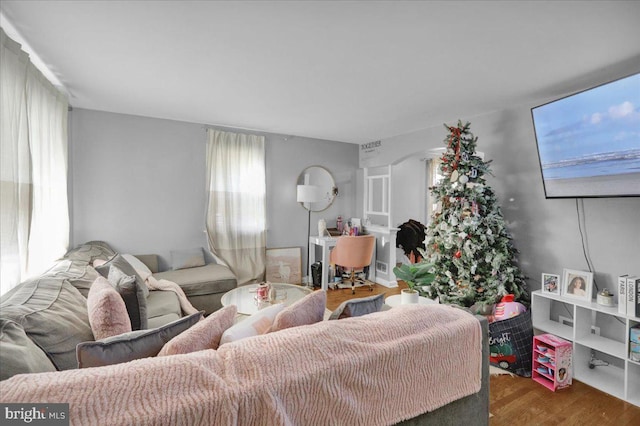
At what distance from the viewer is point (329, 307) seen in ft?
12.5

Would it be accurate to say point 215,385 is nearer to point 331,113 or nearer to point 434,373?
point 434,373

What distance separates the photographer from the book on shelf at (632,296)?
6.85 ft

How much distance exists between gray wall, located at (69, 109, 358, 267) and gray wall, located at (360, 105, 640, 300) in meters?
3.02

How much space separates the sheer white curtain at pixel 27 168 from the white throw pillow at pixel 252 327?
4.85ft

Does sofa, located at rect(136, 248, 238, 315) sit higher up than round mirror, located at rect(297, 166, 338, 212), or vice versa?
round mirror, located at rect(297, 166, 338, 212)

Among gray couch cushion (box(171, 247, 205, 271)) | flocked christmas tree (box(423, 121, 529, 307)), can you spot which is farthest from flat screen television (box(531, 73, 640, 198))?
gray couch cushion (box(171, 247, 205, 271))

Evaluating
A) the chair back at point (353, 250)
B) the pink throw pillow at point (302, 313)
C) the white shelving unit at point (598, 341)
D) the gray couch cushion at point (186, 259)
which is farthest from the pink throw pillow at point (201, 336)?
the chair back at point (353, 250)

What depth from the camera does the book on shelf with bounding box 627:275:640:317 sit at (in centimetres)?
209

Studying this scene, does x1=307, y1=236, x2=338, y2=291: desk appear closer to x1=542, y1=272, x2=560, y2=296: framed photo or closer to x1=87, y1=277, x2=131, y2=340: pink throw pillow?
x1=542, y1=272, x2=560, y2=296: framed photo

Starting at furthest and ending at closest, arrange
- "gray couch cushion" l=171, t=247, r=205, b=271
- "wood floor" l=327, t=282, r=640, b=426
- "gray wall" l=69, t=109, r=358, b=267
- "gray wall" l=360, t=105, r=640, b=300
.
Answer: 1. "gray couch cushion" l=171, t=247, r=205, b=271
2. "gray wall" l=69, t=109, r=358, b=267
3. "gray wall" l=360, t=105, r=640, b=300
4. "wood floor" l=327, t=282, r=640, b=426

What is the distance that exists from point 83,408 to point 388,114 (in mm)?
3480

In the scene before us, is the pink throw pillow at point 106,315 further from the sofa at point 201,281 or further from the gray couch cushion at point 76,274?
the sofa at point 201,281

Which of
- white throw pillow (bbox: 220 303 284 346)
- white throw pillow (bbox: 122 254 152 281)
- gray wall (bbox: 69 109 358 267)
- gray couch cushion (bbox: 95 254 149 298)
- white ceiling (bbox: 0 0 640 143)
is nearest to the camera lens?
white throw pillow (bbox: 220 303 284 346)

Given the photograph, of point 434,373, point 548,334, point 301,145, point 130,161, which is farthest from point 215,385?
point 301,145
